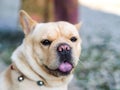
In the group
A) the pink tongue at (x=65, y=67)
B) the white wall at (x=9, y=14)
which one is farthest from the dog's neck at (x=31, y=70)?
the white wall at (x=9, y=14)

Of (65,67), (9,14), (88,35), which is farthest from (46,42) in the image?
(9,14)

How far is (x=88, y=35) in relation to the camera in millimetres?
9203

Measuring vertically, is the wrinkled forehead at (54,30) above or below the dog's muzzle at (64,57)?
above

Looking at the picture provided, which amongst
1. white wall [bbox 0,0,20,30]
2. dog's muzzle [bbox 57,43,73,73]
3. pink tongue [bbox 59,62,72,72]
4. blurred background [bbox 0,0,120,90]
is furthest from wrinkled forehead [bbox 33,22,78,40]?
white wall [bbox 0,0,20,30]

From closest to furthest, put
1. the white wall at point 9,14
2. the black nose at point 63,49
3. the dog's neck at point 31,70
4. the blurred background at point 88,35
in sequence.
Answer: the black nose at point 63,49 → the dog's neck at point 31,70 → the blurred background at point 88,35 → the white wall at point 9,14

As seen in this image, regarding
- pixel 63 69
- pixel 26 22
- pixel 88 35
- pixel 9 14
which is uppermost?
pixel 9 14

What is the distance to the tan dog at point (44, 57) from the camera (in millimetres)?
4312

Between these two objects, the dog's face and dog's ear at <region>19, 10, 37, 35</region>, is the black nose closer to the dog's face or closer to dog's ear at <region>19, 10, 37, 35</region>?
the dog's face

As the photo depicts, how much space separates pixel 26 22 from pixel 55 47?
0.38 meters

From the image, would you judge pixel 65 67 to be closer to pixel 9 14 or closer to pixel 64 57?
pixel 64 57

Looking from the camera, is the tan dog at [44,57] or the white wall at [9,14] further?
the white wall at [9,14]

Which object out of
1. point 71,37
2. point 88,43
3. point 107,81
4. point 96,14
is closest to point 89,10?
point 96,14

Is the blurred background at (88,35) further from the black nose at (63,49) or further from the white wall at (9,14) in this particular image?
the black nose at (63,49)

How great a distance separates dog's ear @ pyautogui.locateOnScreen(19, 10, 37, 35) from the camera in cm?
450
